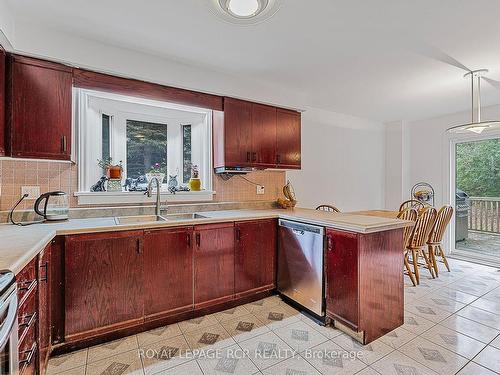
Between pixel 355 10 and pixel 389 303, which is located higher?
pixel 355 10

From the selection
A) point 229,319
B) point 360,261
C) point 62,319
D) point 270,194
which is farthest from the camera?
point 270,194

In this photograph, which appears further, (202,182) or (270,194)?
(270,194)

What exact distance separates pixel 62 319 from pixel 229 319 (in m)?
1.23

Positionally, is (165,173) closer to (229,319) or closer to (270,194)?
(270,194)

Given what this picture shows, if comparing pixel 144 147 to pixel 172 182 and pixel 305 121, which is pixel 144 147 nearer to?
pixel 172 182

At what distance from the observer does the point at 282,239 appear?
2.68m

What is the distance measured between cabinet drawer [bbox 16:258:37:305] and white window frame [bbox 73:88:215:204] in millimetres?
1154

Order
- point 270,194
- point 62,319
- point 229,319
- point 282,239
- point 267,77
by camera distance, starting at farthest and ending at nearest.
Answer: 1. point 270,194
2. point 267,77
3. point 282,239
4. point 229,319
5. point 62,319

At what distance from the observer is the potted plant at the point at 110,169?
2.58 meters

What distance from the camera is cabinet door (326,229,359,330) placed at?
6.40ft

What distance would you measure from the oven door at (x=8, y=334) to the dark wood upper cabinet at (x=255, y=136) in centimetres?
210

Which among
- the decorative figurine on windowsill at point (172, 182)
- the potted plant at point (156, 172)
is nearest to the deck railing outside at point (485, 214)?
the decorative figurine on windowsill at point (172, 182)

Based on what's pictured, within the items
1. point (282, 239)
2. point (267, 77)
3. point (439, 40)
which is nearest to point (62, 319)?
point (282, 239)

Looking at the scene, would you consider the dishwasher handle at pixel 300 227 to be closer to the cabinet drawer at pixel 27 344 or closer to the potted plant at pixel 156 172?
the potted plant at pixel 156 172
